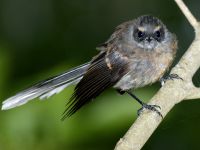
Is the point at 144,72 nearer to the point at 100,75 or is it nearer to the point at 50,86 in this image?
the point at 100,75

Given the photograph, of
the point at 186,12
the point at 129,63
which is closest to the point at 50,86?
the point at 129,63

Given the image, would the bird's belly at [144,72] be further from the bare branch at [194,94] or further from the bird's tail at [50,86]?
the bare branch at [194,94]

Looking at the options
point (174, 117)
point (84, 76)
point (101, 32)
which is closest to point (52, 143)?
point (174, 117)

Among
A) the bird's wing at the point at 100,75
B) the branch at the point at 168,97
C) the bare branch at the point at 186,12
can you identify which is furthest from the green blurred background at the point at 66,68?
the bare branch at the point at 186,12

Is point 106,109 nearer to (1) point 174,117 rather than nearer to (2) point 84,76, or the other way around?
(1) point 174,117

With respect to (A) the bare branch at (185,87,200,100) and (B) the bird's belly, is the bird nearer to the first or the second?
(B) the bird's belly

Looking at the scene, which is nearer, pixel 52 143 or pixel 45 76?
pixel 52 143
